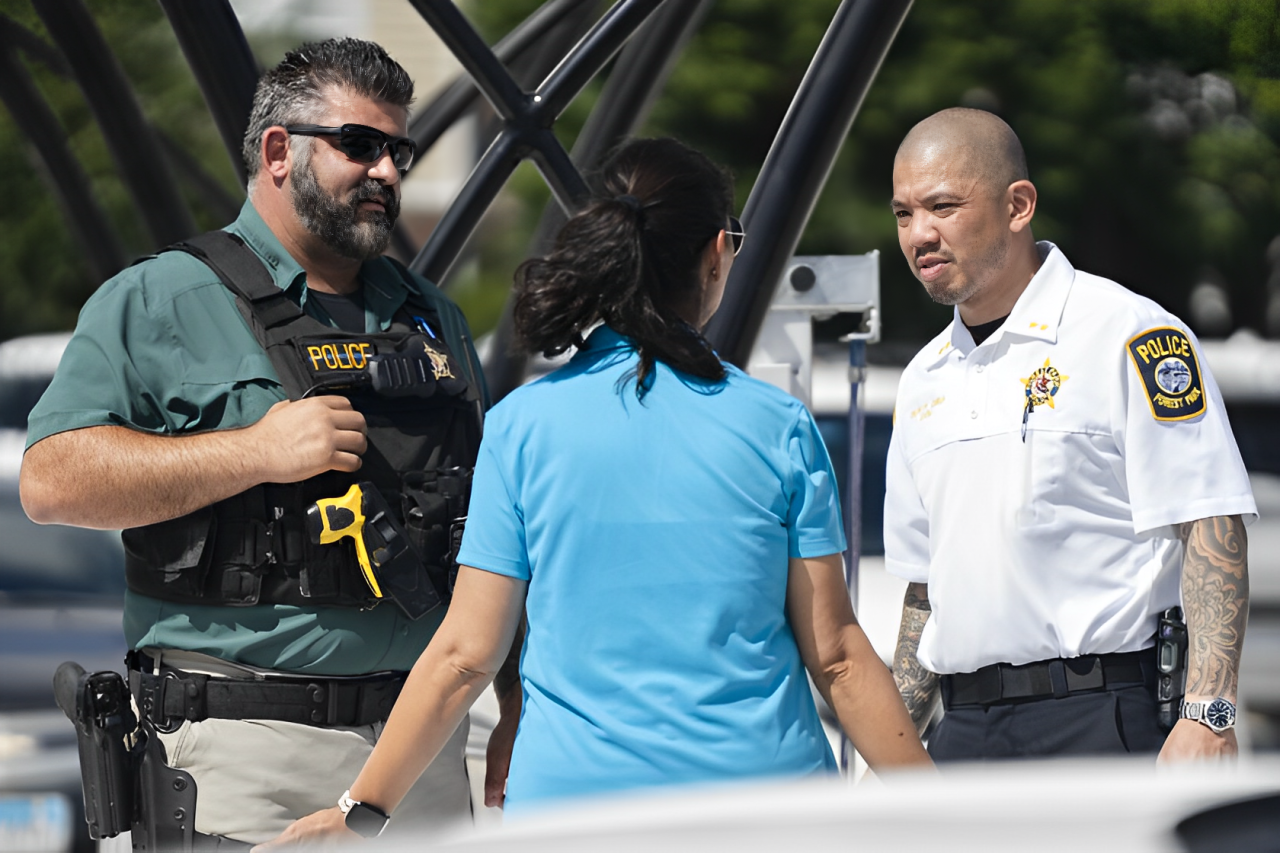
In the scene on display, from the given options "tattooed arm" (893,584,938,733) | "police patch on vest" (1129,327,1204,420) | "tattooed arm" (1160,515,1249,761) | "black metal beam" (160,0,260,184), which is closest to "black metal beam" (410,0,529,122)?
"black metal beam" (160,0,260,184)

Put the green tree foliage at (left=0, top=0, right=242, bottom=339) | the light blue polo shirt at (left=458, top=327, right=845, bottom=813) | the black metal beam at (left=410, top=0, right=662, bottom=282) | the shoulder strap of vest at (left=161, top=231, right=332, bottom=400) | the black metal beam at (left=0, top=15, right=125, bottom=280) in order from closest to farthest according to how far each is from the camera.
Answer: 1. the light blue polo shirt at (left=458, top=327, right=845, bottom=813)
2. the shoulder strap of vest at (left=161, top=231, right=332, bottom=400)
3. the black metal beam at (left=410, top=0, right=662, bottom=282)
4. the black metal beam at (left=0, top=15, right=125, bottom=280)
5. the green tree foliage at (left=0, top=0, right=242, bottom=339)

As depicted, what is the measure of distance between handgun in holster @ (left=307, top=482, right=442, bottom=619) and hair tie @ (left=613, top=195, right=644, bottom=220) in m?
0.64

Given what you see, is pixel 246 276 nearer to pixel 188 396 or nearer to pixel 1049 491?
pixel 188 396

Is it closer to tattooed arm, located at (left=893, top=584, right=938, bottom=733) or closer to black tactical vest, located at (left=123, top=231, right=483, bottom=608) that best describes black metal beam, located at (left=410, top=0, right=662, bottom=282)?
black tactical vest, located at (left=123, top=231, right=483, bottom=608)

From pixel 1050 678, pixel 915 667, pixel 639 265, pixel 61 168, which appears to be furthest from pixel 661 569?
pixel 61 168

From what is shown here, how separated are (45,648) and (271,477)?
2.34 m

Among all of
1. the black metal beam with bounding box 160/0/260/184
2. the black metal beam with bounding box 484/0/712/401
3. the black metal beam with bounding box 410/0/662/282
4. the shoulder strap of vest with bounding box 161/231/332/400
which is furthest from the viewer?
the black metal beam with bounding box 484/0/712/401

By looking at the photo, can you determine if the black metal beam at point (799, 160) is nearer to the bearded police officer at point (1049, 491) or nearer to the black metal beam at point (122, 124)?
the bearded police officer at point (1049, 491)

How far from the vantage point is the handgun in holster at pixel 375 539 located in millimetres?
2230

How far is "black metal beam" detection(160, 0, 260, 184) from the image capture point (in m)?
2.88

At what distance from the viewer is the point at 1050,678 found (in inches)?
94.2

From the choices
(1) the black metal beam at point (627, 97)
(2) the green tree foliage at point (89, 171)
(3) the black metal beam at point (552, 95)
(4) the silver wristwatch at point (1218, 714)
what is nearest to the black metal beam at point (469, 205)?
(3) the black metal beam at point (552, 95)

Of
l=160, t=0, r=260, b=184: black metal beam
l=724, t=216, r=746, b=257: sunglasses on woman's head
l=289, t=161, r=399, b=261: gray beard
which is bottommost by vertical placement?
l=724, t=216, r=746, b=257: sunglasses on woman's head

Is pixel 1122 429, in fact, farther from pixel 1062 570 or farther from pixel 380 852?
pixel 380 852
